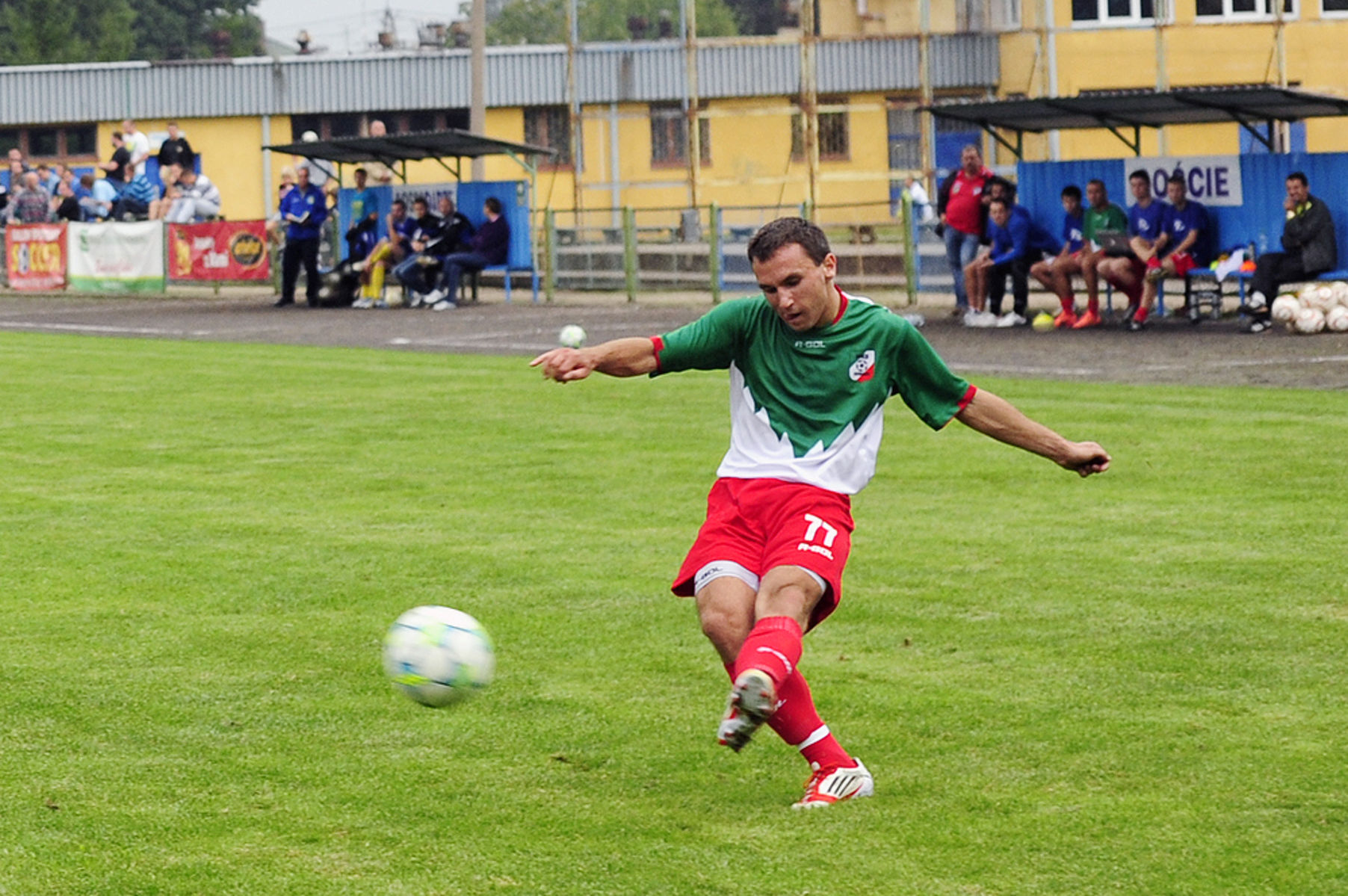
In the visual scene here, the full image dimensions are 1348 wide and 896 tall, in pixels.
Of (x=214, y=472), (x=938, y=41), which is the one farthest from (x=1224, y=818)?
(x=938, y=41)

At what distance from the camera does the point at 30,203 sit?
133ft

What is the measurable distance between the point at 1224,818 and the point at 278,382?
14.7 metres

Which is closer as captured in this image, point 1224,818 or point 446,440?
point 1224,818

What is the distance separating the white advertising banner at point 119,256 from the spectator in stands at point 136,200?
1702 mm

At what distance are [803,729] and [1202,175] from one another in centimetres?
1905

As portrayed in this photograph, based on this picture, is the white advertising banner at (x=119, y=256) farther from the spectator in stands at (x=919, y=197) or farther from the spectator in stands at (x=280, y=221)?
the spectator in stands at (x=919, y=197)

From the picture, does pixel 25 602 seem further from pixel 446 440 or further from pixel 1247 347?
pixel 1247 347

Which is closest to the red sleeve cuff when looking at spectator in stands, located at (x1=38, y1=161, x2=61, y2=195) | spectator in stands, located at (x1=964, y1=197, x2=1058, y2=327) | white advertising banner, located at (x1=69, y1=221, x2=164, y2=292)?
spectator in stands, located at (x1=964, y1=197, x2=1058, y2=327)

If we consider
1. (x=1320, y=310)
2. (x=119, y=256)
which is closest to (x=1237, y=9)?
(x=119, y=256)

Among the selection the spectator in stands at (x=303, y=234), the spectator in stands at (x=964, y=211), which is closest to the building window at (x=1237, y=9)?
the spectator in stands at (x=964, y=211)

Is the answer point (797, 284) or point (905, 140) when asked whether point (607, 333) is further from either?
point (905, 140)

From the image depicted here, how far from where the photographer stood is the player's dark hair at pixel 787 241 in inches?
230

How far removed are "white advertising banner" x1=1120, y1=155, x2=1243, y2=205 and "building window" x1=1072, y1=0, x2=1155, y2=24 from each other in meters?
24.4

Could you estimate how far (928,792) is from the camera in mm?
5832
